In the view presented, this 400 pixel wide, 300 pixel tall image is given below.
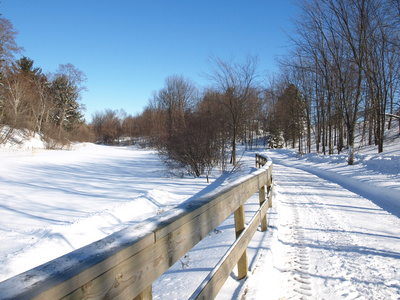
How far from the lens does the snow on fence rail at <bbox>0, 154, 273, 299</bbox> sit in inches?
32.8

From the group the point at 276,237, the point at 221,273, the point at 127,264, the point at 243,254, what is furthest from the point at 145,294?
the point at 276,237

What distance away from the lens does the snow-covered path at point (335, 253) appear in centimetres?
282

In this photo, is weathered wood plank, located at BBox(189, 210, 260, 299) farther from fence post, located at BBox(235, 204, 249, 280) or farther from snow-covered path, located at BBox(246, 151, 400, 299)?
snow-covered path, located at BBox(246, 151, 400, 299)

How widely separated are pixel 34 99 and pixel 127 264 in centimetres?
4447

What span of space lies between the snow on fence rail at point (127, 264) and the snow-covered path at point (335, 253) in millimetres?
1208

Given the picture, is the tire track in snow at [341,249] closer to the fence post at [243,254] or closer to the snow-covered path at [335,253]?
the snow-covered path at [335,253]

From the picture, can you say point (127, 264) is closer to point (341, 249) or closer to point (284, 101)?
point (341, 249)

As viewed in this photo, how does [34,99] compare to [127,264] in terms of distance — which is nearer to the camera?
[127,264]

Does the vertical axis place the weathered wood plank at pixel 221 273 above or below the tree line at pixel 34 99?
below

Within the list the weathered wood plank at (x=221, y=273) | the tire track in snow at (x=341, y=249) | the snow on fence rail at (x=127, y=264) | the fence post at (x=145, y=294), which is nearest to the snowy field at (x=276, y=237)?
the tire track in snow at (x=341, y=249)

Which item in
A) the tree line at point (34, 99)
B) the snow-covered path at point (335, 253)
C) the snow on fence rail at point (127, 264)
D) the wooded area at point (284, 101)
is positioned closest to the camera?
the snow on fence rail at point (127, 264)

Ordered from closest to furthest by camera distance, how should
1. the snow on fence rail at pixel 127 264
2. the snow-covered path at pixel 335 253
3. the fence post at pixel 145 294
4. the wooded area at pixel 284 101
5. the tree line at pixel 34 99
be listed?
the snow on fence rail at pixel 127 264
the fence post at pixel 145 294
the snow-covered path at pixel 335 253
the wooded area at pixel 284 101
the tree line at pixel 34 99

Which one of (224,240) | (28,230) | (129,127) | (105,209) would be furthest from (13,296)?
(129,127)

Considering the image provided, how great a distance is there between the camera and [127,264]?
3.80ft
